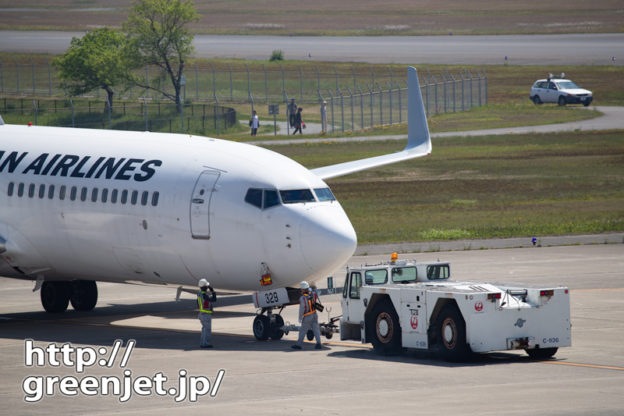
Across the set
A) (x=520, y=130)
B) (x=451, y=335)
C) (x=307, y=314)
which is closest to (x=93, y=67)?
(x=520, y=130)

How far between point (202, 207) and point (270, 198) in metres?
1.93

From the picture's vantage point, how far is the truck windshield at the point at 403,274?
30.5 meters

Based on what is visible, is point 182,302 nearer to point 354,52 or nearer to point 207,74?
point 207,74

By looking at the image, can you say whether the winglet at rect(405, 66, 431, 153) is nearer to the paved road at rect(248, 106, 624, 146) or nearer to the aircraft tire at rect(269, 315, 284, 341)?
the aircraft tire at rect(269, 315, 284, 341)

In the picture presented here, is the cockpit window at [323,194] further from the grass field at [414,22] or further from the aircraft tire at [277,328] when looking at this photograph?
the grass field at [414,22]

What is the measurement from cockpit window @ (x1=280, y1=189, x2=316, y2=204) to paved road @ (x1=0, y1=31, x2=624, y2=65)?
4059 inches

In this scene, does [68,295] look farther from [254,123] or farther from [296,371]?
[254,123]

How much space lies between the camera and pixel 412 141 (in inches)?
1873

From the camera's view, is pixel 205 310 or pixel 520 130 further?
pixel 520 130

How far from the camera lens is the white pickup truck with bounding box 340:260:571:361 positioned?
2641 cm

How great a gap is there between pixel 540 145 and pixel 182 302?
4674 cm

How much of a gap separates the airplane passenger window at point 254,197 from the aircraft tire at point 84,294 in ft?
34.9

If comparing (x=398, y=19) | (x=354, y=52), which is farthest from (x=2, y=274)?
(x=398, y=19)

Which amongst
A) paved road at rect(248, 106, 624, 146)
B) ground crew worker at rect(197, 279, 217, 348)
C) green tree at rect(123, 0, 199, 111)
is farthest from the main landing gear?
green tree at rect(123, 0, 199, 111)
